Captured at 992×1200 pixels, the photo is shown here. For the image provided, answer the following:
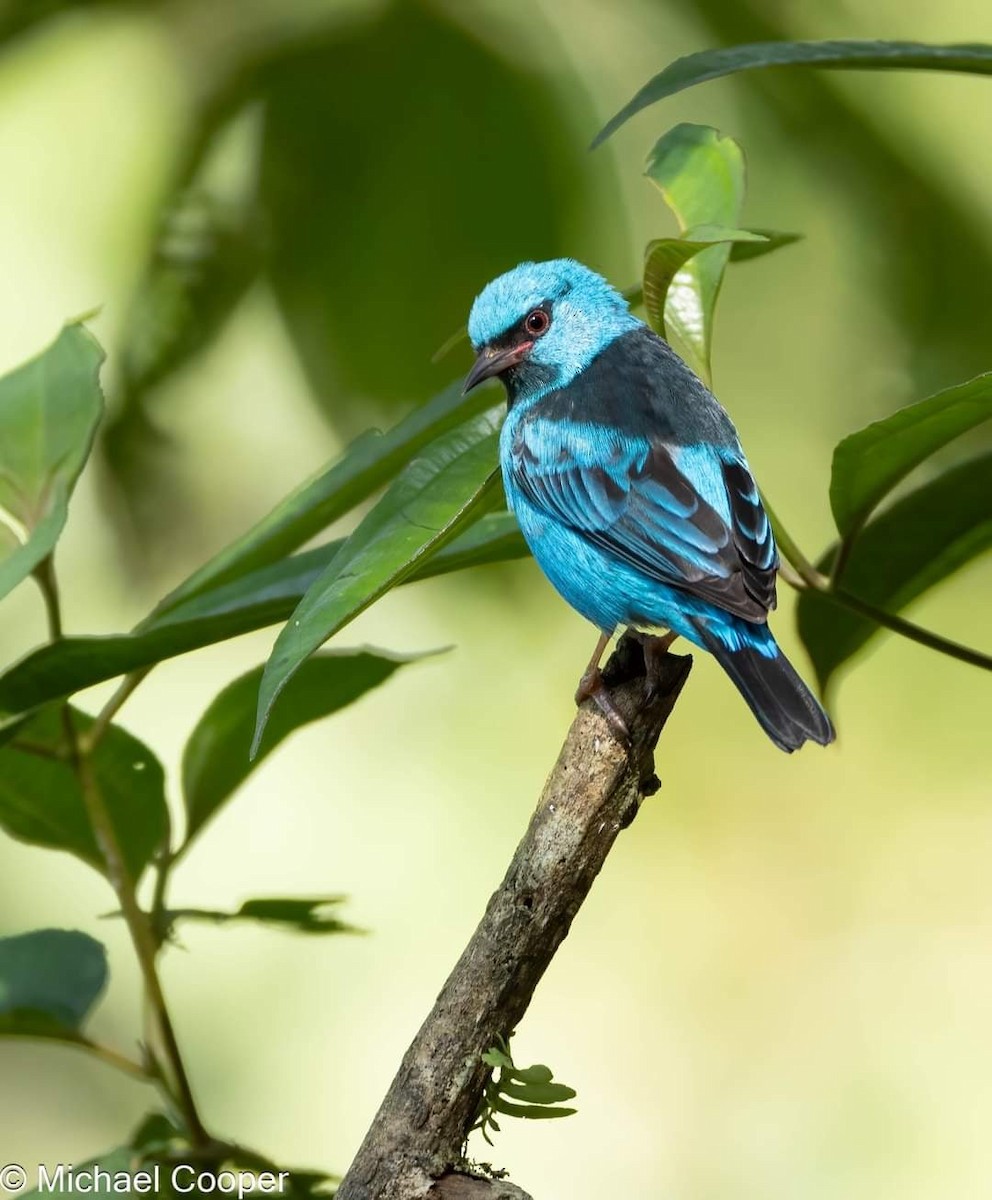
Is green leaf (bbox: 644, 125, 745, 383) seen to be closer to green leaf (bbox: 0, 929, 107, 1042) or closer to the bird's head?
the bird's head

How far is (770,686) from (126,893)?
1.08m

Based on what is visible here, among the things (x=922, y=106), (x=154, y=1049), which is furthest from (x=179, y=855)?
(x=922, y=106)

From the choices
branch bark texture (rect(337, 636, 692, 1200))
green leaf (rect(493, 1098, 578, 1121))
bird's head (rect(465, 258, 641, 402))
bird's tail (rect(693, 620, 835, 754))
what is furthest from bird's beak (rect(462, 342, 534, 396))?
green leaf (rect(493, 1098, 578, 1121))

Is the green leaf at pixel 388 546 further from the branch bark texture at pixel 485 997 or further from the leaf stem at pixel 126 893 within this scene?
the leaf stem at pixel 126 893

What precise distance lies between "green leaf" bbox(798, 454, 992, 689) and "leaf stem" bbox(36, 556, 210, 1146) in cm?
117

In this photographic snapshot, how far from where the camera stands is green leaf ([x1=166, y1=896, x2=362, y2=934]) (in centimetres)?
238

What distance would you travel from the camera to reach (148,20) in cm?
392

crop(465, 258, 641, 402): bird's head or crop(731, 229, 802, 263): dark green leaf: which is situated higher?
crop(731, 229, 802, 263): dark green leaf

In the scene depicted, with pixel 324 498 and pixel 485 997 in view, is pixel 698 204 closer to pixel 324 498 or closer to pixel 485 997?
pixel 324 498

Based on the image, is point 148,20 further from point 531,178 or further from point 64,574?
point 64,574

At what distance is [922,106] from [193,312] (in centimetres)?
207

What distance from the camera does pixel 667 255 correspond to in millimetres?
2051

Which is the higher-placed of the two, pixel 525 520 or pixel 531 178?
pixel 531 178

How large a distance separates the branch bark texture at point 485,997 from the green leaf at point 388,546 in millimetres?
377
